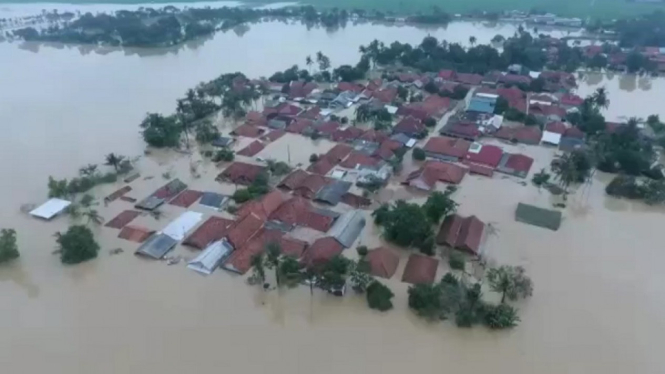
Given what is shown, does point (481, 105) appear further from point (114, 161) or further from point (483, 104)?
point (114, 161)

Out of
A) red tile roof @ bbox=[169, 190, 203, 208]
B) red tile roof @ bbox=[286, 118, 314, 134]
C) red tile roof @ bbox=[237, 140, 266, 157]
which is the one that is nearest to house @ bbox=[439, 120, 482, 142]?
red tile roof @ bbox=[286, 118, 314, 134]

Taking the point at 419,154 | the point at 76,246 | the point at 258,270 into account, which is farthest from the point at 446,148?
the point at 76,246

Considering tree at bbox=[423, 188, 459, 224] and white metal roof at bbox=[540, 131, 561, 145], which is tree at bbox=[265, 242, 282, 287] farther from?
white metal roof at bbox=[540, 131, 561, 145]

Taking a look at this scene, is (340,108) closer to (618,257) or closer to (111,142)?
(111,142)

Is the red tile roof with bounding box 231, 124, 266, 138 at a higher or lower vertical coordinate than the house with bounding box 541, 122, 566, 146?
lower

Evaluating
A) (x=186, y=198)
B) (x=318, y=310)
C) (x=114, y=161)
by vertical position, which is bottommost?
→ (x=318, y=310)

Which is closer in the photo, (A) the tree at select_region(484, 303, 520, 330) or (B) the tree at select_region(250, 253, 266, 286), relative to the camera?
(A) the tree at select_region(484, 303, 520, 330)

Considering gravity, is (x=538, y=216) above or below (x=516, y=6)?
below

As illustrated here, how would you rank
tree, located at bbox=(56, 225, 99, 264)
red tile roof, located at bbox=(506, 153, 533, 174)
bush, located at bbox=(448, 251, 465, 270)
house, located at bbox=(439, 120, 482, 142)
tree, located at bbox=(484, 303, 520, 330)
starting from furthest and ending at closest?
house, located at bbox=(439, 120, 482, 142)
red tile roof, located at bbox=(506, 153, 533, 174)
tree, located at bbox=(56, 225, 99, 264)
bush, located at bbox=(448, 251, 465, 270)
tree, located at bbox=(484, 303, 520, 330)
